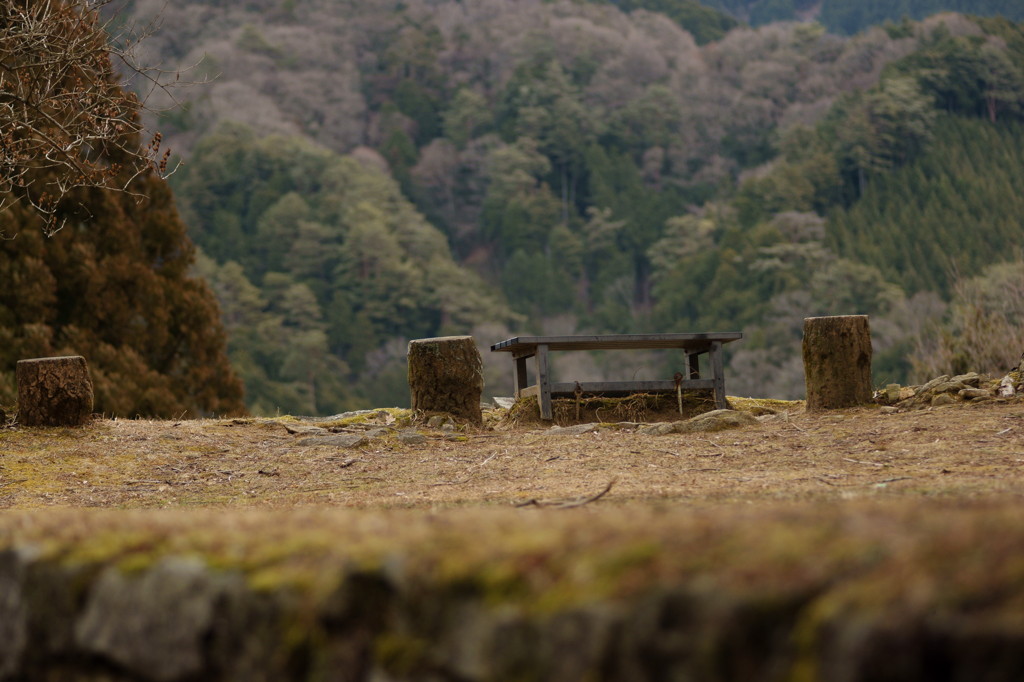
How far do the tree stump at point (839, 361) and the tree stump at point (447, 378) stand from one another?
10.4 feet

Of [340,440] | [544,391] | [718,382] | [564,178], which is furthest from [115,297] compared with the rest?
[564,178]

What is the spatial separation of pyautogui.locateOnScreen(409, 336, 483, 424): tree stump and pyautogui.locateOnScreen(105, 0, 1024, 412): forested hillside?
94.0ft

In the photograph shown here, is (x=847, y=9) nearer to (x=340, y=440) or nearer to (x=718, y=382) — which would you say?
(x=718, y=382)

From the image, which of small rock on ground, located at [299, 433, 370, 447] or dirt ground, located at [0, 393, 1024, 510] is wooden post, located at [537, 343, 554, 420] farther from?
small rock on ground, located at [299, 433, 370, 447]

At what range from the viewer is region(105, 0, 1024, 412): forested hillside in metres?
49.9

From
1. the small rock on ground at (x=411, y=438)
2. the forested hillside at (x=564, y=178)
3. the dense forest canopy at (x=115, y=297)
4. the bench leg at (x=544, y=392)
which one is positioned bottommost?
the small rock on ground at (x=411, y=438)

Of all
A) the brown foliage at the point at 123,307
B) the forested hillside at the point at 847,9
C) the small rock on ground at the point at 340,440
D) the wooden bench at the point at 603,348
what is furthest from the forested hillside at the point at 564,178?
the small rock on ground at the point at 340,440

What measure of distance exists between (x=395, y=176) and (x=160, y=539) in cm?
7020

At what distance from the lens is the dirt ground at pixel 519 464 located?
5.46 metres

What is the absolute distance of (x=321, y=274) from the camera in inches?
2216

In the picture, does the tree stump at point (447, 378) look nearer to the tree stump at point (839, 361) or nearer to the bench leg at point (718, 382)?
the bench leg at point (718, 382)

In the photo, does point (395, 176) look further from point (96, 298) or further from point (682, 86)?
point (96, 298)

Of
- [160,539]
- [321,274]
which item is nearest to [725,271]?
[321,274]

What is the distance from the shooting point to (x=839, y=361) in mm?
9844
